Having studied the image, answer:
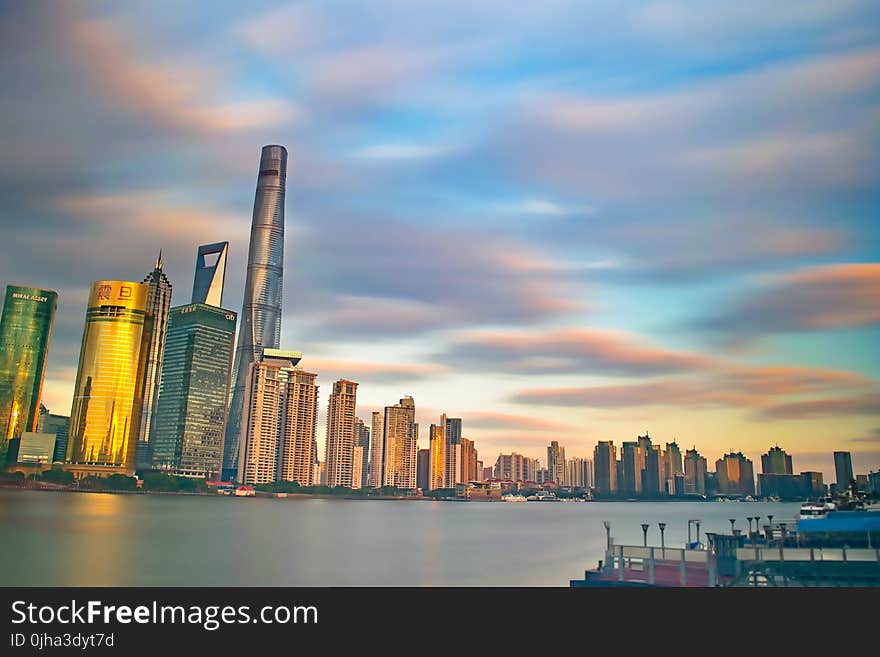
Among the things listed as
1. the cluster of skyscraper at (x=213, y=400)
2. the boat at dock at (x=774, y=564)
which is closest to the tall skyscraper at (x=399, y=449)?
the cluster of skyscraper at (x=213, y=400)

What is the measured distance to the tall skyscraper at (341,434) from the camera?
9688 centimetres

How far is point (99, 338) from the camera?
74.4m

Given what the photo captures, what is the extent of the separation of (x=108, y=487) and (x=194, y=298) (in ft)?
169

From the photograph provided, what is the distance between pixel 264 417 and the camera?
100062 mm

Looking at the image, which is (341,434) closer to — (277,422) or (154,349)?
(277,422)

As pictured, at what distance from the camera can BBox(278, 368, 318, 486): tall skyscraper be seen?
97.2m

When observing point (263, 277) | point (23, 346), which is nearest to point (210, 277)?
point (263, 277)

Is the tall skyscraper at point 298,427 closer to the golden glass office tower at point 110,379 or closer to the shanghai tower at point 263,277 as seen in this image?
the shanghai tower at point 263,277

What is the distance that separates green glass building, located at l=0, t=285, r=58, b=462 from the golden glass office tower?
2270 centimetres

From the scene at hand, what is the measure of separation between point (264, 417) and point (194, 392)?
11.2 meters

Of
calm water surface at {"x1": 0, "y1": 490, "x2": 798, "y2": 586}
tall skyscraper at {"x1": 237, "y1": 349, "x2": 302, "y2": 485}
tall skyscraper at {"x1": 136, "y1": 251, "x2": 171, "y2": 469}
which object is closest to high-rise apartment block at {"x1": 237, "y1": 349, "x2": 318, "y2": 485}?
tall skyscraper at {"x1": 237, "y1": 349, "x2": 302, "y2": 485}

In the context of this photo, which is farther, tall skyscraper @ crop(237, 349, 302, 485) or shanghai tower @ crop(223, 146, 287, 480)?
shanghai tower @ crop(223, 146, 287, 480)

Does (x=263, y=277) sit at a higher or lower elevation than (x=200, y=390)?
higher

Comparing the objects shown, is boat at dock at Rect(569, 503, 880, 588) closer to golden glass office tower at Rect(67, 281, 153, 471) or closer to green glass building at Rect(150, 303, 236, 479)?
golden glass office tower at Rect(67, 281, 153, 471)
